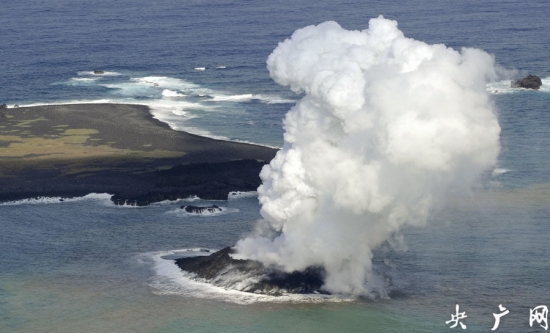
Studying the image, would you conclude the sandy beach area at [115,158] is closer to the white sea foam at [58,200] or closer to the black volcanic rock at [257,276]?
the white sea foam at [58,200]

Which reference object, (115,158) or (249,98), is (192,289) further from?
(249,98)

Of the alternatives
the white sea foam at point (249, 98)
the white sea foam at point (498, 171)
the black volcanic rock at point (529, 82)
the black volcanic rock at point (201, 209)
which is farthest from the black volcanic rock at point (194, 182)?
the black volcanic rock at point (529, 82)

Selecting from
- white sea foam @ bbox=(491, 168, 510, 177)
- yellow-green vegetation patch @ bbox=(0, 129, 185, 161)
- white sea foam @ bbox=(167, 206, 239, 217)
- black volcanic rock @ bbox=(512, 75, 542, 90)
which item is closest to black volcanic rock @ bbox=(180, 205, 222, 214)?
white sea foam @ bbox=(167, 206, 239, 217)

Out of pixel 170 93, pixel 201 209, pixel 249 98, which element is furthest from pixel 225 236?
pixel 170 93

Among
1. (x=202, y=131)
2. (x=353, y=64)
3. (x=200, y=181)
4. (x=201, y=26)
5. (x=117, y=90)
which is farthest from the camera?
(x=201, y=26)

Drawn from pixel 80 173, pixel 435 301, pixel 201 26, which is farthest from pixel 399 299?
pixel 201 26

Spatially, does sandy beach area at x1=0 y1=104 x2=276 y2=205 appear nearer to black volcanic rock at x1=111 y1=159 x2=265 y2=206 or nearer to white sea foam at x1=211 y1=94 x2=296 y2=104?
black volcanic rock at x1=111 y1=159 x2=265 y2=206

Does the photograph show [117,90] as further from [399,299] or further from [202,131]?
[399,299]
